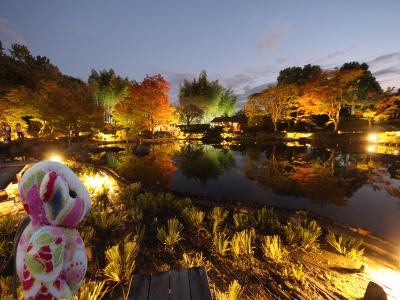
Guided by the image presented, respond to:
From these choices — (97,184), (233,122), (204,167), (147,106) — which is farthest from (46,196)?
(233,122)

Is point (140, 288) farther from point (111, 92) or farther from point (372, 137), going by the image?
point (111, 92)

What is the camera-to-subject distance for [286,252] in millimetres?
4543

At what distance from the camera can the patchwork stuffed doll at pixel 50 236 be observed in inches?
63.7

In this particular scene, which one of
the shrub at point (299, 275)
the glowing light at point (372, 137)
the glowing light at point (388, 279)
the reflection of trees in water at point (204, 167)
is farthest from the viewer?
the glowing light at point (372, 137)

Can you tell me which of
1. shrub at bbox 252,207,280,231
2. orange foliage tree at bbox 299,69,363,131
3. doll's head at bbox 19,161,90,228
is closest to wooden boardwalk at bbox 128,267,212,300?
doll's head at bbox 19,161,90,228

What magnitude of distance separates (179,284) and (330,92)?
3175 centimetres

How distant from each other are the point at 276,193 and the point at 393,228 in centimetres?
436

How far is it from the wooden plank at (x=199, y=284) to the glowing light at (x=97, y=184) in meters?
6.52

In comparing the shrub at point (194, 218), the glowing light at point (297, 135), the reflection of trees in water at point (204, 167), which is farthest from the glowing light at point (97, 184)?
the glowing light at point (297, 135)

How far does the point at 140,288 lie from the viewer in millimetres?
2498

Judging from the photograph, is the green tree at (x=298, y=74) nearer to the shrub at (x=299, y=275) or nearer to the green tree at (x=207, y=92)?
the green tree at (x=207, y=92)

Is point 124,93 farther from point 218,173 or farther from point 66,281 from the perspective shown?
point 66,281

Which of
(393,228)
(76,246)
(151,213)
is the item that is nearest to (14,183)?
(151,213)

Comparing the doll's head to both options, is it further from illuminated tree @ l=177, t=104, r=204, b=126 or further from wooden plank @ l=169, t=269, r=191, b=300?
illuminated tree @ l=177, t=104, r=204, b=126
